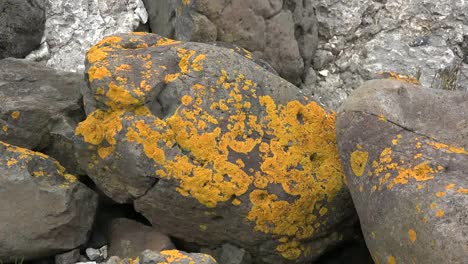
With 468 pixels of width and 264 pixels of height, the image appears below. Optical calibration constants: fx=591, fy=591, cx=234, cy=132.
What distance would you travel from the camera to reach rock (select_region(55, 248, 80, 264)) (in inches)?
209

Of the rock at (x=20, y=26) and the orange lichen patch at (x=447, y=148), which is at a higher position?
the orange lichen patch at (x=447, y=148)

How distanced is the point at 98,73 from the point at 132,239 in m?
1.58

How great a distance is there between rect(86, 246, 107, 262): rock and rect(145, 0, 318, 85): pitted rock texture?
2.63m

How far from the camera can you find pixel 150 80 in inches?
211

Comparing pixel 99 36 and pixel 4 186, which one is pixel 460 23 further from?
pixel 4 186

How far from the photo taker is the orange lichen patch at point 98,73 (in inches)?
209

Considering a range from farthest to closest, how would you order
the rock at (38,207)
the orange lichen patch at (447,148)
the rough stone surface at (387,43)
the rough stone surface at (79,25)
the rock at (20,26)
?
the rough stone surface at (387,43), the rough stone surface at (79,25), the rock at (20,26), the rock at (38,207), the orange lichen patch at (447,148)

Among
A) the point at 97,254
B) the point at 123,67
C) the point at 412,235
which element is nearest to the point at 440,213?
the point at 412,235

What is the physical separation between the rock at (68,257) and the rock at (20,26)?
9.59 feet

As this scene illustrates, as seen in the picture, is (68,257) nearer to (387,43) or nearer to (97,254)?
(97,254)

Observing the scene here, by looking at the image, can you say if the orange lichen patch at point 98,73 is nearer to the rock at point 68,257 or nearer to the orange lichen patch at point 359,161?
the rock at point 68,257

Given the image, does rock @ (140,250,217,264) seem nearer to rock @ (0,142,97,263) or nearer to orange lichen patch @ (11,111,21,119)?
rock @ (0,142,97,263)

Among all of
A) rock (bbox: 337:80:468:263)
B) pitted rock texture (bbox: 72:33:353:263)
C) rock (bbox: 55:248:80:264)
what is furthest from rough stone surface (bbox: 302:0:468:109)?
rock (bbox: 55:248:80:264)

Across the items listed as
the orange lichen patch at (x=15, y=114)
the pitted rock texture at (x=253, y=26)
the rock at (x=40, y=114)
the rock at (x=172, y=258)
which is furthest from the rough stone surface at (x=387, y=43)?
the rock at (x=172, y=258)
